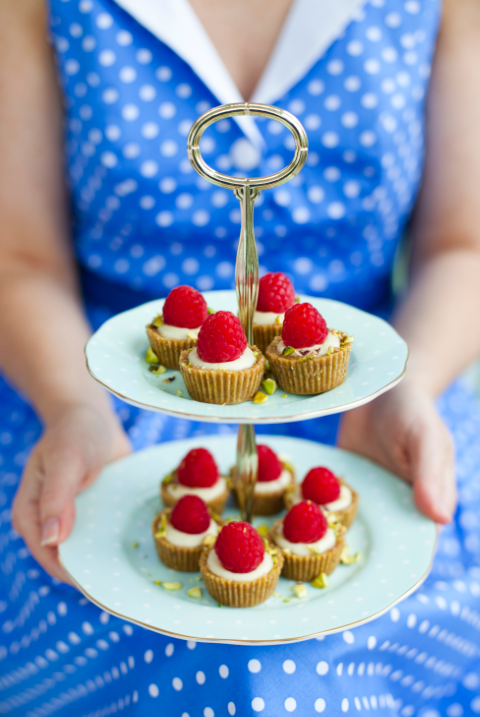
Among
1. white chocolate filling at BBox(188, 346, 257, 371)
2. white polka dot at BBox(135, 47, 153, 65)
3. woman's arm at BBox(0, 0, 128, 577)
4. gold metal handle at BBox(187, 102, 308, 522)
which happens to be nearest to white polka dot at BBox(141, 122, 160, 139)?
white polka dot at BBox(135, 47, 153, 65)

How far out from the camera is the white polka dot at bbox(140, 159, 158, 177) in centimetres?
122

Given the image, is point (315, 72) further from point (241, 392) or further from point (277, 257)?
point (241, 392)

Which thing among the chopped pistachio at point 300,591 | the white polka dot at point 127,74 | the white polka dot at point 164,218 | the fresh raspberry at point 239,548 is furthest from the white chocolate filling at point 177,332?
the white polka dot at point 127,74

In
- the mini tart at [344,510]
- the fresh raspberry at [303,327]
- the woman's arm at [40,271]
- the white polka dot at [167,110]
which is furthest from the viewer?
the white polka dot at [167,110]

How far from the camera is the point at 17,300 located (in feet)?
4.31

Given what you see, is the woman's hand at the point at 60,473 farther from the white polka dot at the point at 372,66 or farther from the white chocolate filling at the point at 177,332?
the white polka dot at the point at 372,66

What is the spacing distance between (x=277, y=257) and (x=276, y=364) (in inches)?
24.0

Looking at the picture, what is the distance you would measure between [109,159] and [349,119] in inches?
18.3

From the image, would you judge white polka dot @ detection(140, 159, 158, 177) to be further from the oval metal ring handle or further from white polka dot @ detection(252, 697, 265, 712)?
white polka dot @ detection(252, 697, 265, 712)

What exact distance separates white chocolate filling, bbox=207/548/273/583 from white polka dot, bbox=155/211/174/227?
666mm

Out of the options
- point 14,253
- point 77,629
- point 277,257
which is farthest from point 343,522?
point 14,253

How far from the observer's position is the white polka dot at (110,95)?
1194 mm

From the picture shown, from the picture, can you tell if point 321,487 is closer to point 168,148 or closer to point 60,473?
point 60,473

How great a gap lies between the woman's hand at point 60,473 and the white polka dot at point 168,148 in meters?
0.50
